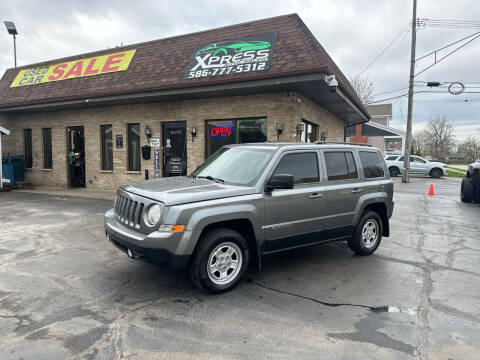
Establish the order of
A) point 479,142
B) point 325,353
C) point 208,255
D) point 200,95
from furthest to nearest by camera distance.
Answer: point 479,142, point 200,95, point 208,255, point 325,353

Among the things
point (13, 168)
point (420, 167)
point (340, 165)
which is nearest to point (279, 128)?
point (340, 165)

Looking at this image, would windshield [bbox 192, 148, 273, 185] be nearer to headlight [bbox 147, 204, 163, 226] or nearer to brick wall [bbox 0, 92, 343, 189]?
headlight [bbox 147, 204, 163, 226]

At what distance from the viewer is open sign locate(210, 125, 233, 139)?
11.1 meters

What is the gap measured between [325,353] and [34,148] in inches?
652

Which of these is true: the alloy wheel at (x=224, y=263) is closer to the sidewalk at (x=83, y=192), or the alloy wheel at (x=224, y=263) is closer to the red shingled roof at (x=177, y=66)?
the red shingled roof at (x=177, y=66)

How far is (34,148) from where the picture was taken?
1539cm

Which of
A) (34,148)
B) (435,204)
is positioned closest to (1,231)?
(34,148)

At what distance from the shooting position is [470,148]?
66.4 meters

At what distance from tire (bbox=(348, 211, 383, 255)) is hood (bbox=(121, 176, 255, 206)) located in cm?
231

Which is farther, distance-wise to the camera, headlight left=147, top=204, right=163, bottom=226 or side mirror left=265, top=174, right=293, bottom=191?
side mirror left=265, top=174, right=293, bottom=191

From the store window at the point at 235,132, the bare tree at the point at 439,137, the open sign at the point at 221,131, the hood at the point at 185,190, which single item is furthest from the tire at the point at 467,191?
the bare tree at the point at 439,137

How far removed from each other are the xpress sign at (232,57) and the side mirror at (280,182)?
6.08 m

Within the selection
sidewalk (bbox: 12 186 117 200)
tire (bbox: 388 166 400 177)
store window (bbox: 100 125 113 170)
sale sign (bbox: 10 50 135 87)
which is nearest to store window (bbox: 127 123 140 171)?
store window (bbox: 100 125 113 170)

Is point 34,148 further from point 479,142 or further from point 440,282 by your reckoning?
point 479,142
